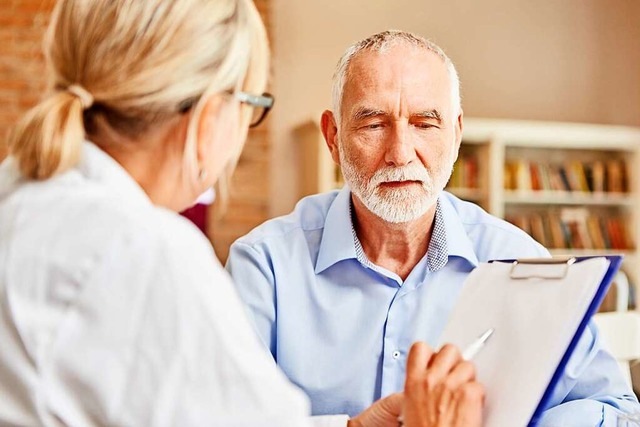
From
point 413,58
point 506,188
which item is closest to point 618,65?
point 506,188

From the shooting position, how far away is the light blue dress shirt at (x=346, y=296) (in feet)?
5.43

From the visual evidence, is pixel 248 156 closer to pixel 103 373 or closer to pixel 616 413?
pixel 616 413

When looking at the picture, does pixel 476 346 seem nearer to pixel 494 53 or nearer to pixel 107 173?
pixel 107 173

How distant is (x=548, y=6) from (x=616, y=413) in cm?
555

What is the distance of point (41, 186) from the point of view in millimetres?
919

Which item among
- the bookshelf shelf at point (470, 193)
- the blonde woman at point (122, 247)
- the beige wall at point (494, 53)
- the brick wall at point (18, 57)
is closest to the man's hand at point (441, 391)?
the blonde woman at point (122, 247)

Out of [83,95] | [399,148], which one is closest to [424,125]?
[399,148]

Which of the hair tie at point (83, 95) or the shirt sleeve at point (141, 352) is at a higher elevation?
the hair tie at point (83, 95)

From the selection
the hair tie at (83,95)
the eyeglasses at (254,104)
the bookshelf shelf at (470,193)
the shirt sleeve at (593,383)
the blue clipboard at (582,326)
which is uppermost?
the hair tie at (83,95)

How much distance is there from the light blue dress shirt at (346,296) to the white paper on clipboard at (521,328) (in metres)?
0.35

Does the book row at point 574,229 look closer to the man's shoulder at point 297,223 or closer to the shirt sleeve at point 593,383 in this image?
the man's shoulder at point 297,223

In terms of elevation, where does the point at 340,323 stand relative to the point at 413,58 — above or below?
below

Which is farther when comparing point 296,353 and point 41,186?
point 296,353

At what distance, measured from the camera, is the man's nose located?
175 centimetres
